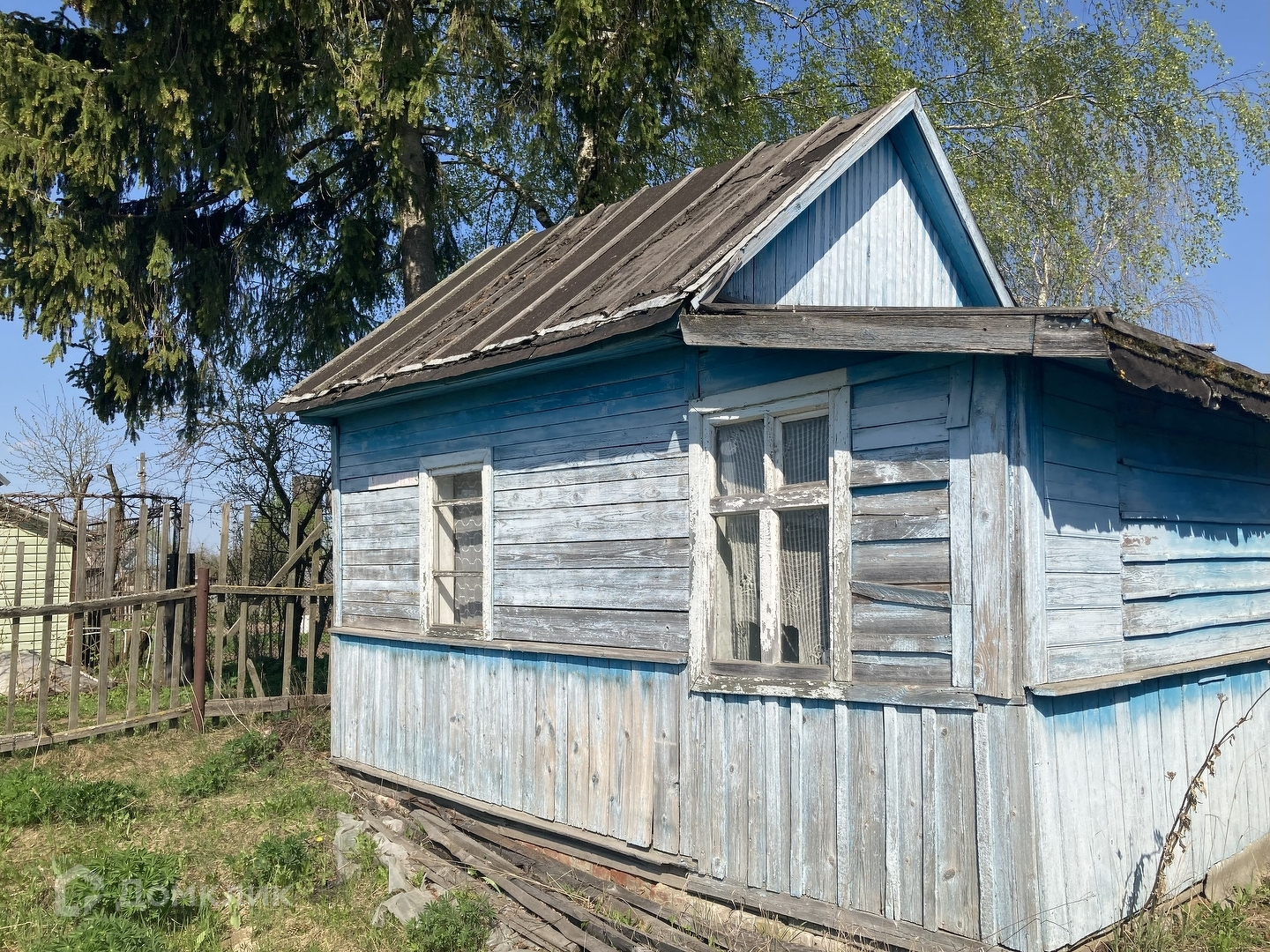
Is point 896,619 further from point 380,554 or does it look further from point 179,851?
point 179,851

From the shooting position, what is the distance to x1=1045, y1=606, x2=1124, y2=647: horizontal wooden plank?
5104 millimetres

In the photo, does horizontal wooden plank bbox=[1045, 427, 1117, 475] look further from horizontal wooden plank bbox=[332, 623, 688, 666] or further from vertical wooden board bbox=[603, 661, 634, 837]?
vertical wooden board bbox=[603, 661, 634, 837]

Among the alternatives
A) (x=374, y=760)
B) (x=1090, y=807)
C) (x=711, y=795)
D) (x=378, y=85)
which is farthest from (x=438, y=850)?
(x=378, y=85)

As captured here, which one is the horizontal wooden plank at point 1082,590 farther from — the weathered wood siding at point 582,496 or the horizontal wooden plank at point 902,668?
the weathered wood siding at point 582,496

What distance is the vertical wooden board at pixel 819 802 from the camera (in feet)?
Result: 18.1

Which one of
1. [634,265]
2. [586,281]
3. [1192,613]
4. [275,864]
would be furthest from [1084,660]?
[275,864]

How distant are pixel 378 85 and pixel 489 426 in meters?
6.51

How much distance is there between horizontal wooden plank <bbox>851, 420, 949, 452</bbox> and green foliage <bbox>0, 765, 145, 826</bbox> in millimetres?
6715

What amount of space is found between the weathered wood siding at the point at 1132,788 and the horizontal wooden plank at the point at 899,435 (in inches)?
52.8

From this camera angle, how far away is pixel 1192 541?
20.7 feet

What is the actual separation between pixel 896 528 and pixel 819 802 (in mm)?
1516

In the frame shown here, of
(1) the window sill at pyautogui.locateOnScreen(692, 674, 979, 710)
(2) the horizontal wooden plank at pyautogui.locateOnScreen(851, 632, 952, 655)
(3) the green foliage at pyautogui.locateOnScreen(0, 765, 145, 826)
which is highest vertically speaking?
(2) the horizontal wooden plank at pyautogui.locateOnScreen(851, 632, 952, 655)

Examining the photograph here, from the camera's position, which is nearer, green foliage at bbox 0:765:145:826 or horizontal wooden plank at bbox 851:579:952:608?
horizontal wooden plank at bbox 851:579:952:608

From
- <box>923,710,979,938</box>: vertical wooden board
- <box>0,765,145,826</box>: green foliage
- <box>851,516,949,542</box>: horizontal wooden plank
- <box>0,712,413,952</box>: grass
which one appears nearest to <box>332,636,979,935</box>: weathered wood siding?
<box>923,710,979,938</box>: vertical wooden board
